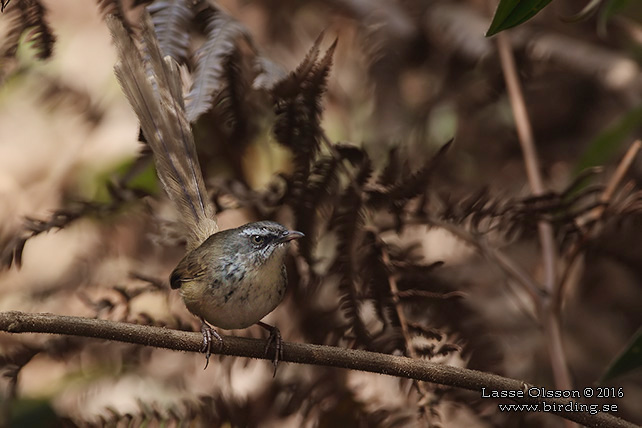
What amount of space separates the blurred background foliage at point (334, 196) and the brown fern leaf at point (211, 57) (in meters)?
0.02

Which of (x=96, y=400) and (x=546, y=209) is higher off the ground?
(x=546, y=209)

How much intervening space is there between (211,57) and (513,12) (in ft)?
3.81

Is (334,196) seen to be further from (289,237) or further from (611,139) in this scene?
(611,139)

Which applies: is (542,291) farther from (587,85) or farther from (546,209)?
(587,85)

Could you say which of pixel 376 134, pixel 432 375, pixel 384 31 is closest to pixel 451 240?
pixel 376 134

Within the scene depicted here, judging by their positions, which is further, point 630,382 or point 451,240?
point 451,240

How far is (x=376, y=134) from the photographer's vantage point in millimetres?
4230

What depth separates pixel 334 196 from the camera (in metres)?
2.74

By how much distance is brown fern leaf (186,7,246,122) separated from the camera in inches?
91.8

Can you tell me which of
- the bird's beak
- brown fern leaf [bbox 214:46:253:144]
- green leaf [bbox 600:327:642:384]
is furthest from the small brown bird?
green leaf [bbox 600:327:642:384]

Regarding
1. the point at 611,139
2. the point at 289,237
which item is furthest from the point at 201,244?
the point at 611,139

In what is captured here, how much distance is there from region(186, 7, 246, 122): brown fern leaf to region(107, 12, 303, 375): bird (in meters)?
0.07

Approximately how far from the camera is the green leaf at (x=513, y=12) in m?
1.83

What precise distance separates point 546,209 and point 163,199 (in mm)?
1852
